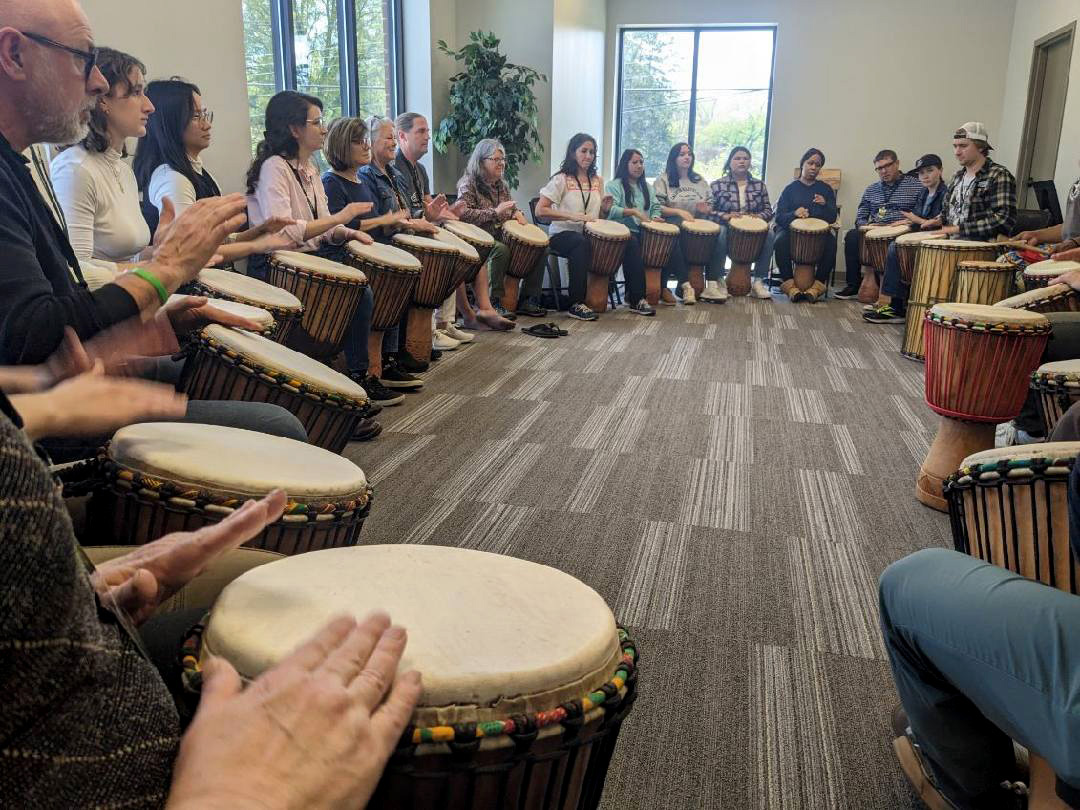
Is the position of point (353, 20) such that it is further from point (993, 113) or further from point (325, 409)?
point (993, 113)

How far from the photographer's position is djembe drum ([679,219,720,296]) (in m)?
7.22

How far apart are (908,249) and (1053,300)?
3056 millimetres

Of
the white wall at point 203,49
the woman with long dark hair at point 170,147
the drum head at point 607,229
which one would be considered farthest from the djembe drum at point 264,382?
the drum head at point 607,229

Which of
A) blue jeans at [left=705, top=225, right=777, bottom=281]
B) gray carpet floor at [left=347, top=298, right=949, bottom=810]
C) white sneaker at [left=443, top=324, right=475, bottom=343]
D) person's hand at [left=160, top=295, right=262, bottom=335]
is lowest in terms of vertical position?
gray carpet floor at [left=347, top=298, right=949, bottom=810]

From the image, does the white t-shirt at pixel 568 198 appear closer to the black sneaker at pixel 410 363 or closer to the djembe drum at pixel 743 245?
the djembe drum at pixel 743 245

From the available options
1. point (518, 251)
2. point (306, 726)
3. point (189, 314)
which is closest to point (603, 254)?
point (518, 251)

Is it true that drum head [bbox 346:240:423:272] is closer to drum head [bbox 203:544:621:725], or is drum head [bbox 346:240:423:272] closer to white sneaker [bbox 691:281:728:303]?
drum head [bbox 203:544:621:725]

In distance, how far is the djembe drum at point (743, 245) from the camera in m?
7.39

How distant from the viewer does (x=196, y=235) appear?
172 centimetres

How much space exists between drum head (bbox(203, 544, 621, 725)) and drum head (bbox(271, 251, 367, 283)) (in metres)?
2.24

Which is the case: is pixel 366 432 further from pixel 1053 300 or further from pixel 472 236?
pixel 1053 300

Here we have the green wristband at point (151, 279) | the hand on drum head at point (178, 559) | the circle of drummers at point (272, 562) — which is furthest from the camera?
the green wristband at point (151, 279)

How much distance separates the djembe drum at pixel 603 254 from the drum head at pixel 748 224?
4.01 feet

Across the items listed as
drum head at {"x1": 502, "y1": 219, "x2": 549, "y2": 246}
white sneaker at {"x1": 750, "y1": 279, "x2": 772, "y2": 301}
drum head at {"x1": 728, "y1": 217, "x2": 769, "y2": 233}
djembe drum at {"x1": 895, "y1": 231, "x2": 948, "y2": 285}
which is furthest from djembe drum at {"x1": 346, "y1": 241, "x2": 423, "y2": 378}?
white sneaker at {"x1": 750, "y1": 279, "x2": 772, "y2": 301}
